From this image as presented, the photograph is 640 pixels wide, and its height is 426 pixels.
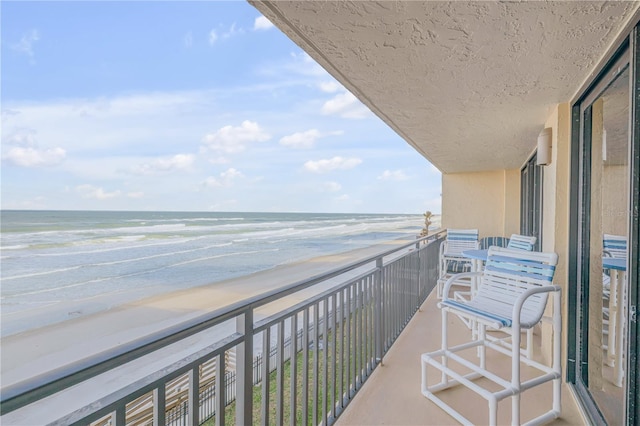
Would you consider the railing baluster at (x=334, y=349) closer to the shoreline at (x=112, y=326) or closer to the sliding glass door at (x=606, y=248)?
the sliding glass door at (x=606, y=248)

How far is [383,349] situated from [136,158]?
2272 cm

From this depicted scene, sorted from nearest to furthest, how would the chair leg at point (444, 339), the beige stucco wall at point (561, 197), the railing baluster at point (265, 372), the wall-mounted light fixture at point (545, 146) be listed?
the railing baluster at point (265, 372) < the chair leg at point (444, 339) < the beige stucco wall at point (561, 197) < the wall-mounted light fixture at point (545, 146)

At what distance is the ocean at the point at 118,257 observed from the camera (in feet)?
32.2

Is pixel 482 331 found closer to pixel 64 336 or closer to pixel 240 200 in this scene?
pixel 64 336

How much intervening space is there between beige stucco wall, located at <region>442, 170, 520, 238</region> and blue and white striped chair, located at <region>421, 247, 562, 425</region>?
4871 mm

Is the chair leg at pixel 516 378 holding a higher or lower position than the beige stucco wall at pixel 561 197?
lower

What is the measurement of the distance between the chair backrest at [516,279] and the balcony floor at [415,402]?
606mm

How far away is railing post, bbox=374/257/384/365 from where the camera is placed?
254cm

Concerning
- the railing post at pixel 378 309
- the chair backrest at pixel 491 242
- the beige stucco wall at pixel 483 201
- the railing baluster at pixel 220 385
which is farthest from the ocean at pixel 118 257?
the railing baluster at pixel 220 385

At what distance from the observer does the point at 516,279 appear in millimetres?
2250

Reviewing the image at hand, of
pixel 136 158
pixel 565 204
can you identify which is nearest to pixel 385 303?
pixel 565 204

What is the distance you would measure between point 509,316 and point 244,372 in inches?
60.1

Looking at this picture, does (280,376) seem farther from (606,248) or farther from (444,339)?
(606,248)

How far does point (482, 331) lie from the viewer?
2334 mm
